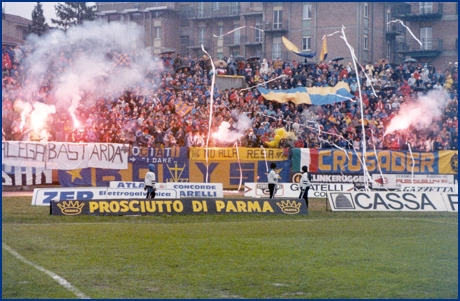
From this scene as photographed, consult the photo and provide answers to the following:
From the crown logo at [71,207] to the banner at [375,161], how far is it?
1580cm

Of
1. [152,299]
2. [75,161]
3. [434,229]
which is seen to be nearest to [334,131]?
[75,161]

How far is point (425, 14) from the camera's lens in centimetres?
5259

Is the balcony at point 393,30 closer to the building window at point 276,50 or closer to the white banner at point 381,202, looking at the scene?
the building window at point 276,50

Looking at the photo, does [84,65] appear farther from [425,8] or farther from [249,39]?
[425,8]

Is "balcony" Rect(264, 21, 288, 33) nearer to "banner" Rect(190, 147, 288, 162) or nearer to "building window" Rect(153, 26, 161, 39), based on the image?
"building window" Rect(153, 26, 161, 39)

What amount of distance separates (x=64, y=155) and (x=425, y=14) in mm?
28995

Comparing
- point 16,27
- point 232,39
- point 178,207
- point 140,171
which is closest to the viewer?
point 178,207

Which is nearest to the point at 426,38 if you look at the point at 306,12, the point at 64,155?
the point at 306,12

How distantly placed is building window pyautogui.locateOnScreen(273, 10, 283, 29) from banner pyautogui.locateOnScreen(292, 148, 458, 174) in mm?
20426

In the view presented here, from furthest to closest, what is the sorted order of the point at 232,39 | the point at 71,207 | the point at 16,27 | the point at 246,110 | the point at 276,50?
1. the point at 232,39
2. the point at 276,50
3. the point at 16,27
4. the point at 246,110
5. the point at 71,207

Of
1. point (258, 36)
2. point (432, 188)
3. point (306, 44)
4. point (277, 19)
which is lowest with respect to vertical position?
point (432, 188)

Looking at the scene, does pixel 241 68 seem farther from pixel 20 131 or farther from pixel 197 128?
pixel 20 131

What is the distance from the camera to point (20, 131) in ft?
111

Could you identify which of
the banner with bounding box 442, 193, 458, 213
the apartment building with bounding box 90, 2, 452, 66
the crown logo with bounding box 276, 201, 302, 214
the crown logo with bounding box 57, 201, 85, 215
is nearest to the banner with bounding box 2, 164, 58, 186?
the crown logo with bounding box 57, 201, 85, 215
